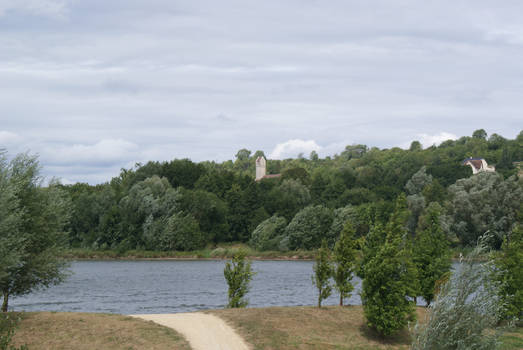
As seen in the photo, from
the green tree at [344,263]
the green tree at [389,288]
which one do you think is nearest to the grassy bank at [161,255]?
the green tree at [344,263]

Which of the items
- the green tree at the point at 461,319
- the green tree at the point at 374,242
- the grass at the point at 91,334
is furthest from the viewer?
the green tree at the point at 374,242

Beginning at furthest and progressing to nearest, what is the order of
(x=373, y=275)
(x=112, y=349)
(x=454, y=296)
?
1. (x=373, y=275)
2. (x=112, y=349)
3. (x=454, y=296)

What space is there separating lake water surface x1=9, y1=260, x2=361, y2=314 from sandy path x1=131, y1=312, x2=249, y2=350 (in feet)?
28.8

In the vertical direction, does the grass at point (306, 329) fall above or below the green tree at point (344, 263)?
below

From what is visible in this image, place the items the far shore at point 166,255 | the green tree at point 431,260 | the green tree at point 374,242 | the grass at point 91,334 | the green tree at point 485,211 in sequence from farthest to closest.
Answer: the far shore at point 166,255
the green tree at point 485,211
the green tree at point 431,260
the green tree at point 374,242
the grass at point 91,334

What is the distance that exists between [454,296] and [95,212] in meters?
78.5

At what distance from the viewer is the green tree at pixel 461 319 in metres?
16.8

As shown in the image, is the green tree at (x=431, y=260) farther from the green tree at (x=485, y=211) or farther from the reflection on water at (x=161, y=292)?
the green tree at (x=485, y=211)

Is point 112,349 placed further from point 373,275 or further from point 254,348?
point 373,275

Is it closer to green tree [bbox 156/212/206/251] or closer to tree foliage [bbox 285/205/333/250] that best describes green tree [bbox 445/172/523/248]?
tree foliage [bbox 285/205/333/250]

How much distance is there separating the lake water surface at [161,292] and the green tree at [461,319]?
10404 millimetres

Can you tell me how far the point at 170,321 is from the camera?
23.0 m

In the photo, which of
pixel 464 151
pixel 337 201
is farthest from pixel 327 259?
pixel 464 151

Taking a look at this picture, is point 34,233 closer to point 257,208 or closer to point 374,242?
point 374,242
